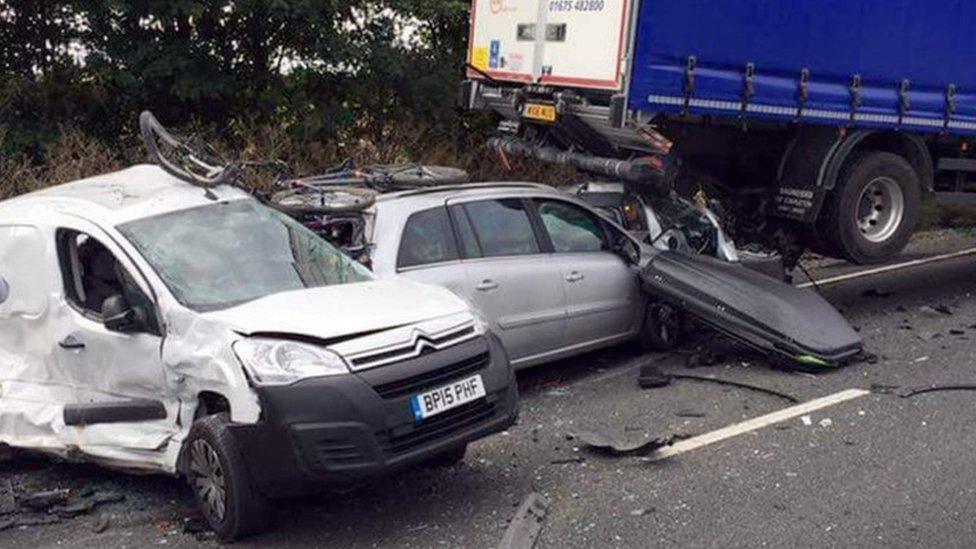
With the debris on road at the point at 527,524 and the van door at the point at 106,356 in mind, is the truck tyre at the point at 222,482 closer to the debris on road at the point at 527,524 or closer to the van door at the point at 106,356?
the van door at the point at 106,356

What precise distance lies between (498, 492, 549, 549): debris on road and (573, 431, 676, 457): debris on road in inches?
27.7

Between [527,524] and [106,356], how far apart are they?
230 cm

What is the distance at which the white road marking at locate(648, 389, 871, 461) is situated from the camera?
20.4 feet

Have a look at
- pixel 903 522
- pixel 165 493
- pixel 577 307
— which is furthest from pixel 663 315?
pixel 165 493

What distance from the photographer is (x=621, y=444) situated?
6.19 m

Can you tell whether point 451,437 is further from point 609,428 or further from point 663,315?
point 663,315

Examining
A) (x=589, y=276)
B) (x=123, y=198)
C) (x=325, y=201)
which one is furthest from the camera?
Answer: (x=589, y=276)

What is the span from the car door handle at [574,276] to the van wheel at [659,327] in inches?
31.5

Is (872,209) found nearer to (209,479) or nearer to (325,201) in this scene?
(325,201)

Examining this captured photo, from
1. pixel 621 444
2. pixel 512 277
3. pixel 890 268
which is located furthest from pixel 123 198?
pixel 890 268

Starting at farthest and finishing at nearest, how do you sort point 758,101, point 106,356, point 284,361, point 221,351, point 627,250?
1. point 758,101
2. point 627,250
3. point 106,356
4. point 221,351
5. point 284,361

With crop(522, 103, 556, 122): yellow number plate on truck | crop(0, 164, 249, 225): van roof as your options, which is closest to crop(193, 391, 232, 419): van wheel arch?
crop(0, 164, 249, 225): van roof

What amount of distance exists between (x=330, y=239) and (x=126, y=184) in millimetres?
1332

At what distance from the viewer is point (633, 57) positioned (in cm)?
848
